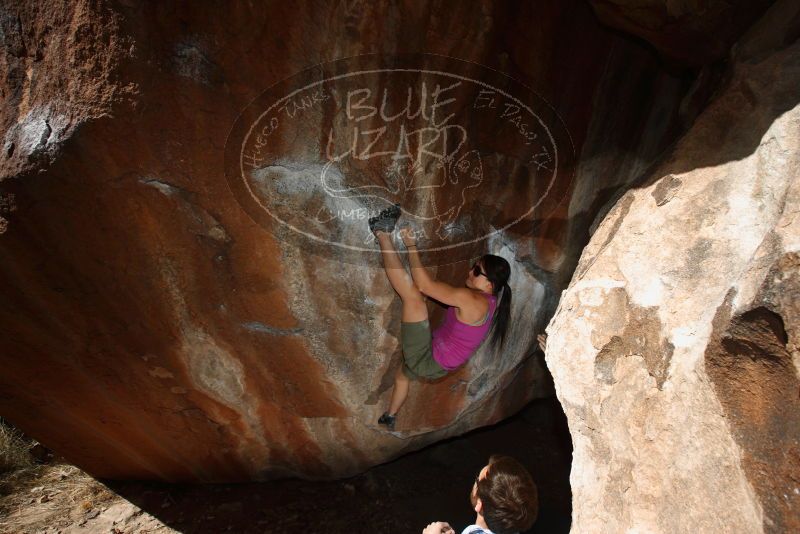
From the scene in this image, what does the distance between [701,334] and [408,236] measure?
1246 mm

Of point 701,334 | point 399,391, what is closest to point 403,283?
point 399,391

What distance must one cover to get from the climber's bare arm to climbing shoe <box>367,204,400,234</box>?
0.28 ft

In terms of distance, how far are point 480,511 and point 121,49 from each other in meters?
2.30

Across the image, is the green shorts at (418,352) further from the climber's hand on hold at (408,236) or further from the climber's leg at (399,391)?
the climber's hand on hold at (408,236)

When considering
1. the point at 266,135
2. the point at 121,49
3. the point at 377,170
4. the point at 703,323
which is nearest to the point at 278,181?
the point at 266,135

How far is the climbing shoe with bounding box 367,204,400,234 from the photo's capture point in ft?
7.47

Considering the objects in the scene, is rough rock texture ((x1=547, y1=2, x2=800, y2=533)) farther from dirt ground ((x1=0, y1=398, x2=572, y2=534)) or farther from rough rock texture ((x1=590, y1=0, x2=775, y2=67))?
dirt ground ((x1=0, y1=398, x2=572, y2=534))

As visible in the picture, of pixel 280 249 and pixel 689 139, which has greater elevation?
pixel 689 139

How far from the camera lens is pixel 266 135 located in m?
2.01

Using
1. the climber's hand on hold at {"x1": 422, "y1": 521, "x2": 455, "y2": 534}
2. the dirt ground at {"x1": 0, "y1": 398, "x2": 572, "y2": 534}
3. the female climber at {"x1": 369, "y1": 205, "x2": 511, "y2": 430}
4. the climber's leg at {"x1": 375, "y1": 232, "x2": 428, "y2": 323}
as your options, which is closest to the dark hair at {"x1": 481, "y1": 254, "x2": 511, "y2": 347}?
the female climber at {"x1": 369, "y1": 205, "x2": 511, "y2": 430}

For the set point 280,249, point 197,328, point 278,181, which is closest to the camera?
point 278,181

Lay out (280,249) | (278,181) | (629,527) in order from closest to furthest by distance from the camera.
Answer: (629,527) < (278,181) < (280,249)

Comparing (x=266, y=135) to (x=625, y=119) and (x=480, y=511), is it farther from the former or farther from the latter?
(x=480, y=511)

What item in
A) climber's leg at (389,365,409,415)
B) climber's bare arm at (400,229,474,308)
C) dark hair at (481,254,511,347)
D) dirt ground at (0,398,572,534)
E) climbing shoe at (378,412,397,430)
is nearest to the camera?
climber's bare arm at (400,229,474,308)
